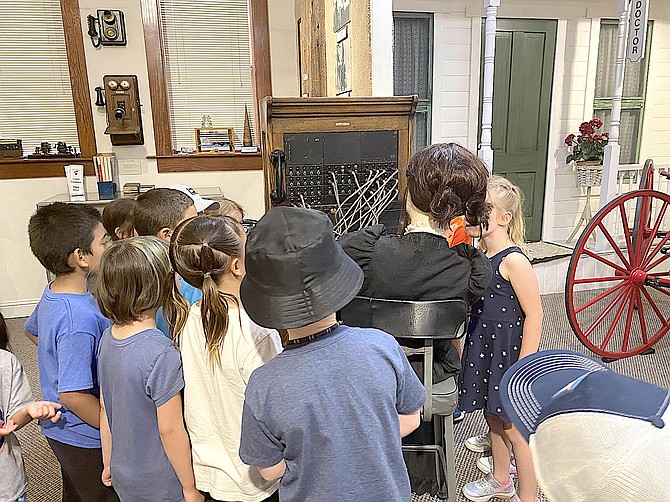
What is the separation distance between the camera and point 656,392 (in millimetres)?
501

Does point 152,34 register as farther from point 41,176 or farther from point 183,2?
point 41,176

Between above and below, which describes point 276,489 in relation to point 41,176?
below

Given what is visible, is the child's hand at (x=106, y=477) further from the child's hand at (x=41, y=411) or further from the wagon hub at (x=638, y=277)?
the wagon hub at (x=638, y=277)

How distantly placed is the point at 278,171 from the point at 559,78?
3.95 m

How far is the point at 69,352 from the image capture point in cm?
138

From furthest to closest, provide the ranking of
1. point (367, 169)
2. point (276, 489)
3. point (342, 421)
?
point (367, 169) < point (276, 489) < point (342, 421)

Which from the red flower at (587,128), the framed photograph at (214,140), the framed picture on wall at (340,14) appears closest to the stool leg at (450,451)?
the framed picture on wall at (340,14)

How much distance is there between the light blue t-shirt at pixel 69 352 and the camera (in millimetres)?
1371

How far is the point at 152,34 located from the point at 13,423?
3.66 meters

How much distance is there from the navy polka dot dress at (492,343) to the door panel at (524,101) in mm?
3652

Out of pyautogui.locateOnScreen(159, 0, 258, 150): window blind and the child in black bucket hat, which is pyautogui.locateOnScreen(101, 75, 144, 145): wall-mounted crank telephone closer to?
pyautogui.locateOnScreen(159, 0, 258, 150): window blind

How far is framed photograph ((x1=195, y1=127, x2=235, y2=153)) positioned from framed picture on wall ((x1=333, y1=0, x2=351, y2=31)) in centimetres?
162

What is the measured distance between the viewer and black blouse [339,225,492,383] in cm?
143

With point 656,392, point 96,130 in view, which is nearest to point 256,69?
point 96,130
